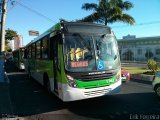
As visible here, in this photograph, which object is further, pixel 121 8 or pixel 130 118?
pixel 121 8

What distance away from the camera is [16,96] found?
443 inches

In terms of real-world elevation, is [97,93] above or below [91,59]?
below

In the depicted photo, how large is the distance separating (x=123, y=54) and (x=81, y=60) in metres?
46.6

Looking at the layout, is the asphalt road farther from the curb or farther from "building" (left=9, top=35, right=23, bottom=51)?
"building" (left=9, top=35, right=23, bottom=51)

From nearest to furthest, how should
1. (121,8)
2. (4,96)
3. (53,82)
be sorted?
(53,82)
(4,96)
(121,8)

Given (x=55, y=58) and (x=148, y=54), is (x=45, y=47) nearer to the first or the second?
(x=55, y=58)

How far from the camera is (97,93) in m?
8.56

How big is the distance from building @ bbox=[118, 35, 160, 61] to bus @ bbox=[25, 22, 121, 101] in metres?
40.4

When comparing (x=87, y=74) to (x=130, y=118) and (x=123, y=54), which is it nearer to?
(x=130, y=118)

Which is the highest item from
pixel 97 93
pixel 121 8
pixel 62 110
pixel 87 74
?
pixel 121 8

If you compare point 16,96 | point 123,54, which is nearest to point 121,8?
point 16,96

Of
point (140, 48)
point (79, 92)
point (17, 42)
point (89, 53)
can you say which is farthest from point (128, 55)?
point (17, 42)

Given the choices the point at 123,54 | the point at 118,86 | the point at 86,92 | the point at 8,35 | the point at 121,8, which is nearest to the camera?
the point at 86,92

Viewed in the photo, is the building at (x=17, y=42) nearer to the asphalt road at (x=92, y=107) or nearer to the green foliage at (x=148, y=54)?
the green foliage at (x=148, y=54)
